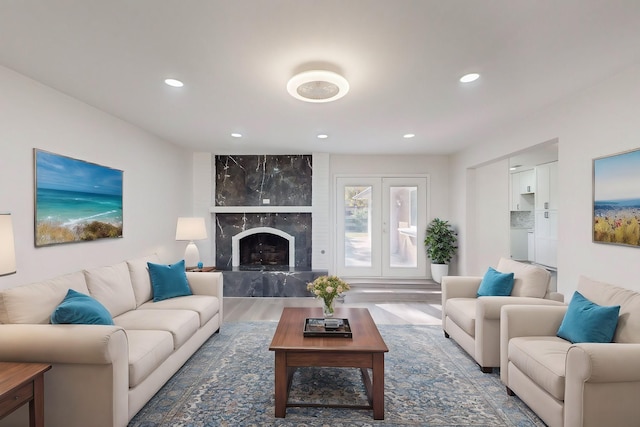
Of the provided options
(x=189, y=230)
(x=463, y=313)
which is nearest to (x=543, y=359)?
(x=463, y=313)

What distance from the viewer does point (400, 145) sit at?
5227 millimetres

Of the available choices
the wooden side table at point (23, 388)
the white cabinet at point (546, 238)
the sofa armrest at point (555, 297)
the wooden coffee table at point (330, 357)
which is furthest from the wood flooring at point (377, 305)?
the wooden side table at point (23, 388)

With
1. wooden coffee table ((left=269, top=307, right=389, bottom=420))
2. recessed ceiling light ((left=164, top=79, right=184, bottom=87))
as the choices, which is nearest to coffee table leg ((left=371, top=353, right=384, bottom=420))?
wooden coffee table ((left=269, top=307, right=389, bottom=420))

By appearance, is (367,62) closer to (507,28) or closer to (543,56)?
(507,28)

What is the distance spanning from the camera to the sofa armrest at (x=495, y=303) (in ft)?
9.14

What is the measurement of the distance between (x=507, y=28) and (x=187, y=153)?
5.17m

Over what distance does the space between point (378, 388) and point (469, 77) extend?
245 cm

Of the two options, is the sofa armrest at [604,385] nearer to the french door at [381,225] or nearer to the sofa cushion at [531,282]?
the sofa cushion at [531,282]

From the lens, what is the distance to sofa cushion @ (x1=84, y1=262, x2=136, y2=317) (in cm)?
280

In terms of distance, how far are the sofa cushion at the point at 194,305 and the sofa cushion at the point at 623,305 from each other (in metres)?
3.34

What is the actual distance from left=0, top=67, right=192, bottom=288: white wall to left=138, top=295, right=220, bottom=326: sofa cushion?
0.82 meters

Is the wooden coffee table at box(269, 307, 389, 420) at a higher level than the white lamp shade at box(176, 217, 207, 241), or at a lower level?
lower

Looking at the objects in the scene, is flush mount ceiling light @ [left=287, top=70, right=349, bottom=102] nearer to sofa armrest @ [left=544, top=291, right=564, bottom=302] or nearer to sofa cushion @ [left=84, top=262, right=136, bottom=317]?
sofa cushion @ [left=84, top=262, right=136, bottom=317]

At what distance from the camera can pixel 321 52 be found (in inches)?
86.7
